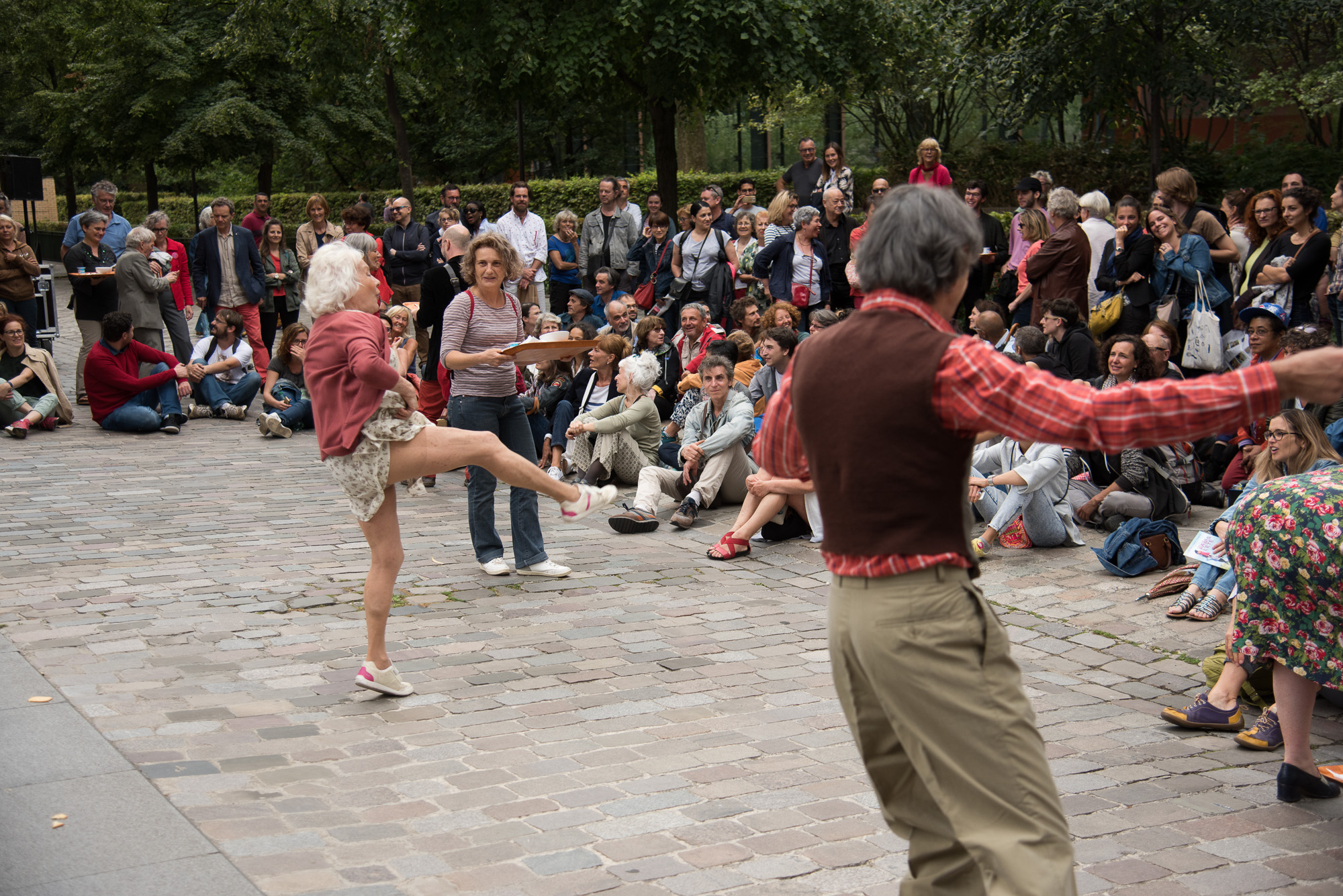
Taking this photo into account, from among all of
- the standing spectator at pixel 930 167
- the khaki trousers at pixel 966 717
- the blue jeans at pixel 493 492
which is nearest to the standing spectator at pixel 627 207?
the standing spectator at pixel 930 167

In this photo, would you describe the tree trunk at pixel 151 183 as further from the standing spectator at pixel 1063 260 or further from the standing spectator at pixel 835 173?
the standing spectator at pixel 1063 260

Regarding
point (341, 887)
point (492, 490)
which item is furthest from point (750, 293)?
point (341, 887)

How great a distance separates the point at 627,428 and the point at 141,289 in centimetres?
695

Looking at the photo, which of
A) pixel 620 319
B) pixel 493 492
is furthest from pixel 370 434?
pixel 620 319

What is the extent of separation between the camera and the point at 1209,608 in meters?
6.71

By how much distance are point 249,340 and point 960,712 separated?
13.9 metres

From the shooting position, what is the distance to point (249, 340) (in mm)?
15328

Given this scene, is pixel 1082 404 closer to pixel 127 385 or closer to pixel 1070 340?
pixel 1070 340

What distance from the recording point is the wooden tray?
7.32 meters

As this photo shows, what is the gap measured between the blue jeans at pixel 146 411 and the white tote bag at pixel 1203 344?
393 inches

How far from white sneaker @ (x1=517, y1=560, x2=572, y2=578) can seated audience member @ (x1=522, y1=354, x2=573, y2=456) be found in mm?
3294

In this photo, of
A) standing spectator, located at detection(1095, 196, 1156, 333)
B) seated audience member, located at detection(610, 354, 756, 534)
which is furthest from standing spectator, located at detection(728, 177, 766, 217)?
seated audience member, located at detection(610, 354, 756, 534)

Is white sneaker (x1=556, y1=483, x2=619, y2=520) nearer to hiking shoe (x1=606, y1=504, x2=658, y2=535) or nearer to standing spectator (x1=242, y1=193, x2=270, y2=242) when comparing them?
hiking shoe (x1=606, y1=504, x2=658, y2=535)

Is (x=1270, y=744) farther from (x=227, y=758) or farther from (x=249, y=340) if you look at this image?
(x=249, y=340)
